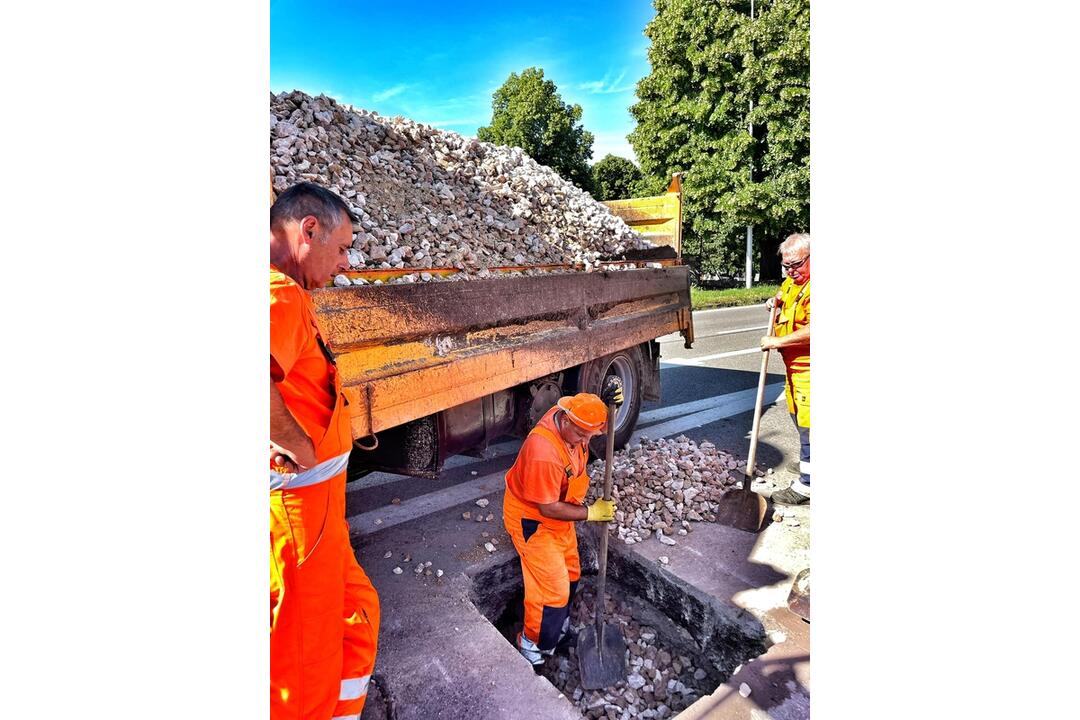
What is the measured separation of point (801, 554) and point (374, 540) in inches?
88.5

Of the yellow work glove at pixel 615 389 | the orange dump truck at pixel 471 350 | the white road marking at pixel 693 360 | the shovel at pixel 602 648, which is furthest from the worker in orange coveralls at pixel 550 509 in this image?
the white road marking at pixel 693 360

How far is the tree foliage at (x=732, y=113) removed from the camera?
67.6 inches

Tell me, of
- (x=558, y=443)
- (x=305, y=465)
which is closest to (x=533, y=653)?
(x=558, y=443)

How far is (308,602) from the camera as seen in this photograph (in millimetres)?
1391

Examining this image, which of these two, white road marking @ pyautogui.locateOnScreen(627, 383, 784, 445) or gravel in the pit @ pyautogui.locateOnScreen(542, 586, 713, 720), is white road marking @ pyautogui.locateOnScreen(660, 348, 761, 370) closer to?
white road marking @ pyautogui.locateOnScreen(627, 383, 784, 445)

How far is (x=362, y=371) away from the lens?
177 cm

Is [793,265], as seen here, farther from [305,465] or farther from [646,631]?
[305,465]

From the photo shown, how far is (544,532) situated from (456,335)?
96 cm

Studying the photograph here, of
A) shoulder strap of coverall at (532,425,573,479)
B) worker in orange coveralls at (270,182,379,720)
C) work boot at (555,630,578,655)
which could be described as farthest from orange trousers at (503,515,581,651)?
worker in orange coveralls at (270,182,379,720)

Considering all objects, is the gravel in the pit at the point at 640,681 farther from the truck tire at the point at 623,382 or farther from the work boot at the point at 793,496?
the truck tire at the point at 623,382

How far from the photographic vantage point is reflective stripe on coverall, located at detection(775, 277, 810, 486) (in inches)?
112

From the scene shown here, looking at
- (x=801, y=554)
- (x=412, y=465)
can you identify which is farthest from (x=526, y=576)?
(x=801, y=554)

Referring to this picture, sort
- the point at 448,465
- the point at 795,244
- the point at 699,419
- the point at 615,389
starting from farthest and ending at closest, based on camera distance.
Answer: the point at 699,419 < the point at 448,465 < the point at 615,389 < the point at 795,244
